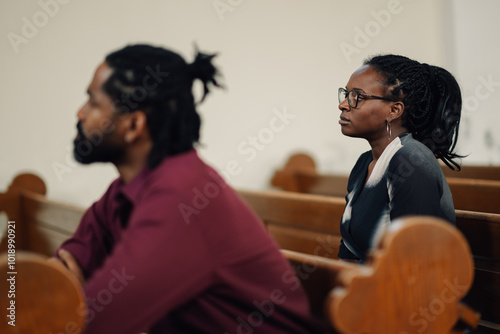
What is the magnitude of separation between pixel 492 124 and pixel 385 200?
3.55 metres

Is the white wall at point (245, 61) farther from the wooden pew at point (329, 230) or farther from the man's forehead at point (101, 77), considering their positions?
the man's forehead at point (101, 77)

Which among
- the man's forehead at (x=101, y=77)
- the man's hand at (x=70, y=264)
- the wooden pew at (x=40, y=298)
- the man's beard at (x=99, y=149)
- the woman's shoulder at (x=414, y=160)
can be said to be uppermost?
the man's forehead at (x=101, y=77)

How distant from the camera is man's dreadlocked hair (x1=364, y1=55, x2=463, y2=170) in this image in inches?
79.0

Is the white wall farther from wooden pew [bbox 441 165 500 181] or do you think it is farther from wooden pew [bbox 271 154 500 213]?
wooden pew [bbox 441 165 500 181]

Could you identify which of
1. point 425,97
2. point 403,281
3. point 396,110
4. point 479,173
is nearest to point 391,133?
point 396,110

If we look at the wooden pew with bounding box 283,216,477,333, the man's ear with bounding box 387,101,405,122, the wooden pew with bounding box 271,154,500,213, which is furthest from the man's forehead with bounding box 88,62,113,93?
the wooden pew with bounding box 271,154,500,213

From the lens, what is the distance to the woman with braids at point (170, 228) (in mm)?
1054

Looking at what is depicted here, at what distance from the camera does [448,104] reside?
2.05m

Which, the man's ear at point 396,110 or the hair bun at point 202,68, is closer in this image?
the hair bun at point 202,68

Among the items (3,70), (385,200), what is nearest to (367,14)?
(3,70)

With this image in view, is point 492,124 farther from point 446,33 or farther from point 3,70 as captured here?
point 3,70

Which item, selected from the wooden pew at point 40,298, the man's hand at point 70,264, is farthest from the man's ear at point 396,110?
the wooden pew at point 40,298

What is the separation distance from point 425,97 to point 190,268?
1.29 metres

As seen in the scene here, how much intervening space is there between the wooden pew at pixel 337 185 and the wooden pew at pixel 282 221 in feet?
2.30
